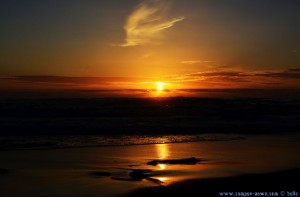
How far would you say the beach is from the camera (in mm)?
8609

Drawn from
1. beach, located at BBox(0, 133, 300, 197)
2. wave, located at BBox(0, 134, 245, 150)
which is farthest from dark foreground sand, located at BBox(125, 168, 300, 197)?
wave, located at BBox(0, 134, 245, 150)

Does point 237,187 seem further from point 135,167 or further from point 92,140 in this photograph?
point 92,140

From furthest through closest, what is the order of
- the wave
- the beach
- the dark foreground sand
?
the wave < the beach < the dark foreground sand

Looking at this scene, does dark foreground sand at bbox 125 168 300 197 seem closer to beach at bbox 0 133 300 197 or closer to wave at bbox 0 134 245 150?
beach at bbox 0 133 300 197

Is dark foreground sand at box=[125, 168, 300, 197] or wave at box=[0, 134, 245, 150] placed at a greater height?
wave at box=[0, 134, 245, 150]

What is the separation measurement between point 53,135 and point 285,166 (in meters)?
11.0

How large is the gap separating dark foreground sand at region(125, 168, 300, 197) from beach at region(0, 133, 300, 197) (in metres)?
0.02

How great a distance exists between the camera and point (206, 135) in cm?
1881

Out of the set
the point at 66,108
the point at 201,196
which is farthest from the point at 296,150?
the point at 66,108

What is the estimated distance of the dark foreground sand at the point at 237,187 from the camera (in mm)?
8211

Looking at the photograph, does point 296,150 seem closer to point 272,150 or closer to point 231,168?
point 272,150

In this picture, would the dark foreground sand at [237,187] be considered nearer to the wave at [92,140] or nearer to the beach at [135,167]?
the beach at [135,167]

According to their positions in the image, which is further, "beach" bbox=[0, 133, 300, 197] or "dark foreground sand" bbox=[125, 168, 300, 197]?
"beach" bbox=[0, 133, 300, 197]

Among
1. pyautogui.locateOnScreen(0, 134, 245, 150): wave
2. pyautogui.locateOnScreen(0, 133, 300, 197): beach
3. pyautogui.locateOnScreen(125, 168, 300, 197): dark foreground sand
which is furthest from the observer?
pyautogui.locateOnScreen(0, 134, 245, 150): wave
